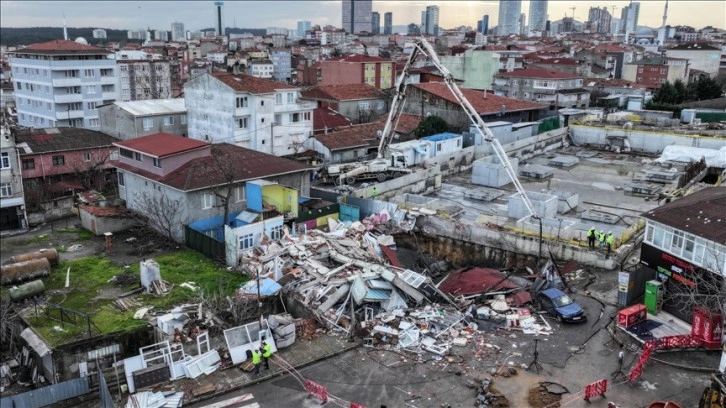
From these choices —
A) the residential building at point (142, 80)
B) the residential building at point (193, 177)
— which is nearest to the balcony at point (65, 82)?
the residential building at point (142, 80)

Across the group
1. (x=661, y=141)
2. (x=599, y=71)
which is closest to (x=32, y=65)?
(x=661, y=141)

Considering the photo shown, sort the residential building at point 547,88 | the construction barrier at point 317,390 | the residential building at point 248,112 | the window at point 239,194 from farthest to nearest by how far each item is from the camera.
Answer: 1. the residential building at point 547,88
2. the residential building at point 248,112
3. the window at point 239,194
4. the construction barrier at point 317,390

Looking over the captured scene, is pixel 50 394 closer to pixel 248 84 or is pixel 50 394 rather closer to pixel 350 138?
pixel 248 84


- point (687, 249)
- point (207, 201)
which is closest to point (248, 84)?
point (207, 201)

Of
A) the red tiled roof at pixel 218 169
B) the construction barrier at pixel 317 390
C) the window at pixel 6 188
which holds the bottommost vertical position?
the construction barrier at pixel 317 390

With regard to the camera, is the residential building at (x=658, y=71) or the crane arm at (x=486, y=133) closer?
the crane arm at (x=486, y=133)

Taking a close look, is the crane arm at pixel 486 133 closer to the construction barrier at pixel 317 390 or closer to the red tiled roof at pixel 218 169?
the red tiled roof at pixel 218 169

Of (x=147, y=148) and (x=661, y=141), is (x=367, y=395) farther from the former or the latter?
(x=661, y=141)

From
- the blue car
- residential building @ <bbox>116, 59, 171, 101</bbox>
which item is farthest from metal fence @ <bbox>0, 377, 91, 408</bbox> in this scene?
residential building @ <bbox>116, 59, 171, 101</bbox>
